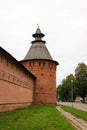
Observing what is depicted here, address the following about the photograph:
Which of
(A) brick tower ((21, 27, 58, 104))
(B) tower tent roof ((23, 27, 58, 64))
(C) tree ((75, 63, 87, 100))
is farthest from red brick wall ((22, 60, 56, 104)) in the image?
(C) tree ((75, 63, 87, 100))

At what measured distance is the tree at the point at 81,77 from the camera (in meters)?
55.7

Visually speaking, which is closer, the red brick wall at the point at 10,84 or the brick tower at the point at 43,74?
the red brick wall at the point at 10,84

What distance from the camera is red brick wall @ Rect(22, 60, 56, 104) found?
35438 millimetres

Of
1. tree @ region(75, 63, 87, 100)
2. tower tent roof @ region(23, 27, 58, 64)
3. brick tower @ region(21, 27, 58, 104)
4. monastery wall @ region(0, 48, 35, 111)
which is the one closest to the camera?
monastery wall @ region(0, 48, 35, 111)

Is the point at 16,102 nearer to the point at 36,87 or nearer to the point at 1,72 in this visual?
the point at 1,72

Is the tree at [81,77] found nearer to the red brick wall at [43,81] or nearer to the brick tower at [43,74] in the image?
the brick tower at [43,74]

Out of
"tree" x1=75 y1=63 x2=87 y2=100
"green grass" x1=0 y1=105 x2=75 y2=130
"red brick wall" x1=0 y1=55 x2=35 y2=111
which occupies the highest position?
"tree" x1=75 y1=63 x2=87 y2=100

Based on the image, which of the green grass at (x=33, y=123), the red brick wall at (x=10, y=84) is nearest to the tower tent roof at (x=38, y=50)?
the red brick wall at (x=10, y=84)

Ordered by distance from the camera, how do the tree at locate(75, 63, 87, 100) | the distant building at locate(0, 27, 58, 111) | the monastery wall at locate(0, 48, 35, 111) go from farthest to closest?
the tree at locate(75, 63, 87, 100) → the distant building at locate(0, 27, 58, 111) → the monastery wall at locate(0, 48, 35, 111)

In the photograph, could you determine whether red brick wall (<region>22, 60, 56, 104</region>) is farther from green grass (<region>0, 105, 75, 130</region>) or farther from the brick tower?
green grass (<region>0, 105, 75, 130</region>)

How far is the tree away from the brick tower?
20108mm

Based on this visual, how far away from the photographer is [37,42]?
38.9 m

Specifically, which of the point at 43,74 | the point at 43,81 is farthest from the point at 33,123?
the point at 43,74

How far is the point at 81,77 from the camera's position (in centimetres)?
5653
